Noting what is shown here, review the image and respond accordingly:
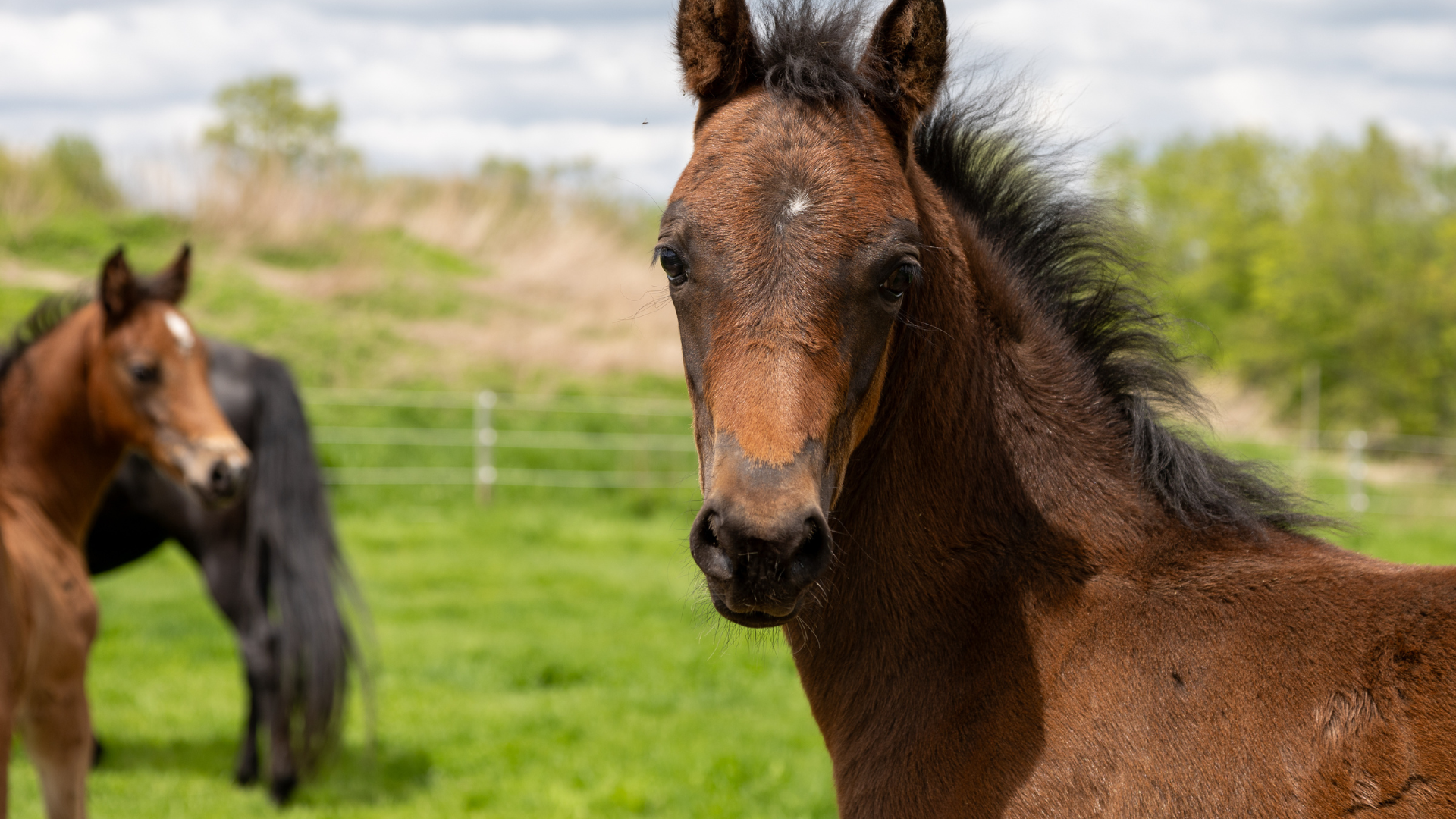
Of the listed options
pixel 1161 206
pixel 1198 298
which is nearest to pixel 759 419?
pixel 1198 298

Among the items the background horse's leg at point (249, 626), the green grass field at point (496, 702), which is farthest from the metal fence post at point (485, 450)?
the background horse's leg at point (249, 626)

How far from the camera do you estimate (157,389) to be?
539cm

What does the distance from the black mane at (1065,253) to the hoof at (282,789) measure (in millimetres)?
5218

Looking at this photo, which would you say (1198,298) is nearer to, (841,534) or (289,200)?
(289,200)

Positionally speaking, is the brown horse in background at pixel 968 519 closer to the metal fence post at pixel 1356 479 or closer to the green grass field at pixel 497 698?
the green grass field at pixel 497 698

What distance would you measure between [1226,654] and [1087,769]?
365mm

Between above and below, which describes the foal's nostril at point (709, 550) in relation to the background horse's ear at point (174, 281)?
above

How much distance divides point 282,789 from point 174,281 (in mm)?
2909

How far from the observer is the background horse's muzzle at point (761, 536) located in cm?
177

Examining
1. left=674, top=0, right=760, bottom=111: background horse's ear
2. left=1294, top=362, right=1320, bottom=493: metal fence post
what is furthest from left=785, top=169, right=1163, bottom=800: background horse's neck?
left=1294, top=362, right=1320, bottom=493: metal fence post

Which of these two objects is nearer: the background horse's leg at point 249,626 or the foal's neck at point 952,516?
the foal's neck at point 952,516

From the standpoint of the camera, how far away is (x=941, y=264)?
2.36 meters

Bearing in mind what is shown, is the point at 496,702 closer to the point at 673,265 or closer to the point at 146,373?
the point at 146,373

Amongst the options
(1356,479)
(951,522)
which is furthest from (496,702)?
(1356,479)
